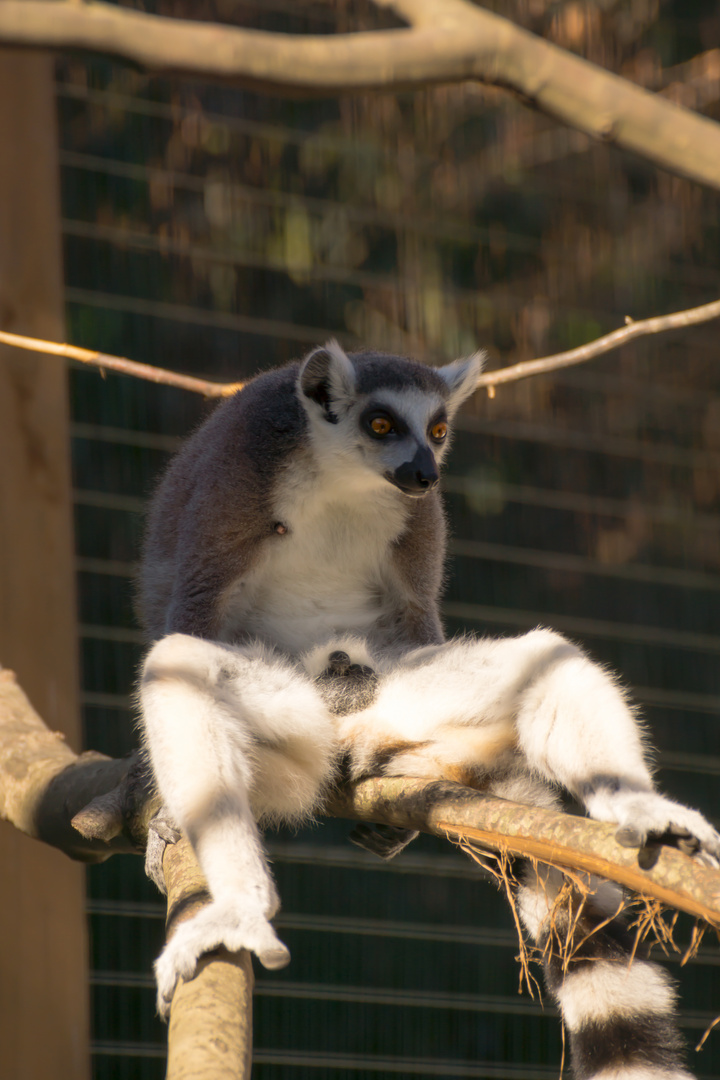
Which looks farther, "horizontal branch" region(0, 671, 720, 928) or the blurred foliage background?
the blurred foliage background

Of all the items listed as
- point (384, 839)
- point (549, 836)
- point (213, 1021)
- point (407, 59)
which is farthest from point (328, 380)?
point (213, 1021)

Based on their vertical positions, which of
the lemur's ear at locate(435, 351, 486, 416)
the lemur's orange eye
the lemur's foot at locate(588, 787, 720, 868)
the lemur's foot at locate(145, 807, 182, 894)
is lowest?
the lemur's foot at locate(588, 787, 720, 868)

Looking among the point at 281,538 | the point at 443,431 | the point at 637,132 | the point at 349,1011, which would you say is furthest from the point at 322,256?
the point at 349,1011

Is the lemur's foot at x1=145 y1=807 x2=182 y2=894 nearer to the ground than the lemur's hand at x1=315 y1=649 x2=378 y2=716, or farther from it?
nearer to the ground

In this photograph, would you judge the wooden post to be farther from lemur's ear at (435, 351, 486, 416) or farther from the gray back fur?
lemur's ear at (435, 351, 486, 416)

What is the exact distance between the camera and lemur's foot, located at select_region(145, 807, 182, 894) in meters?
1.56

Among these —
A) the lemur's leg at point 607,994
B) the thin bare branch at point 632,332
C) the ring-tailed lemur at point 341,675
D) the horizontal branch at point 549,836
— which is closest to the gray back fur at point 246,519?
the ring-tailed lemur at point 341,675

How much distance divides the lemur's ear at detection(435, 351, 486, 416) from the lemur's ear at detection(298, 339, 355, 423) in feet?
0.84

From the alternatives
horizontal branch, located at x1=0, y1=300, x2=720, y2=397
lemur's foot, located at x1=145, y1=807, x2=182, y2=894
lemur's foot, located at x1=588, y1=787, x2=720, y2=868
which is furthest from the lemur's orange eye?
lemur's foot, located at x1=588, y1=787, x2=720, y2=868

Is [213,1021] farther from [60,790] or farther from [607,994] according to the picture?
[60,790]

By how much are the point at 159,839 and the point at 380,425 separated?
81cm

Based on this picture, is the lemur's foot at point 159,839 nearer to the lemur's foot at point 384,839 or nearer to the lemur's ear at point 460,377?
the lemur's foot at point 384,839

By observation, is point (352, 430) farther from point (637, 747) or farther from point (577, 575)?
point (577, 575)

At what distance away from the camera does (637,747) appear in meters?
1.44
